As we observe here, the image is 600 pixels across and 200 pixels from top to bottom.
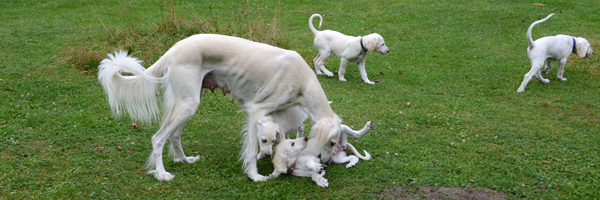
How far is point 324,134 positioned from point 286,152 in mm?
402

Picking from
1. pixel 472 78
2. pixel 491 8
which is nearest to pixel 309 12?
pixel 491 8

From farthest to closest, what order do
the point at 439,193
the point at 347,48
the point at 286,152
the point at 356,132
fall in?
the point at 347,48, the point at 356,132, the point at 286,152, the point at 439,193

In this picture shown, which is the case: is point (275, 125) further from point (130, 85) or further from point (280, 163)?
point (130, 85)

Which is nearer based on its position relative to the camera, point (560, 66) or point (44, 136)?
point (44, 136)

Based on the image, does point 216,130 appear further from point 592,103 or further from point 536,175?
point 592,103

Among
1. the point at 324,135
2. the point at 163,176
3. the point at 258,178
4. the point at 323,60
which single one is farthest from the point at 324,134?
the point at 323,60

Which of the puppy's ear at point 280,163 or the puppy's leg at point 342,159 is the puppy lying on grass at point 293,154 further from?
the puppy's leg at point 342,159

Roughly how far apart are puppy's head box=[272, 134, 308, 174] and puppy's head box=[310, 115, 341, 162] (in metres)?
0.12

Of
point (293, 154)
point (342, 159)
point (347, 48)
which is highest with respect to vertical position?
point (293, 154)

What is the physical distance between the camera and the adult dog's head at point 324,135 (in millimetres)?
4473

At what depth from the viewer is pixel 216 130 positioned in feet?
19.7

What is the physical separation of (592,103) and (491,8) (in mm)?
7133

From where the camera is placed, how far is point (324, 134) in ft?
14.7

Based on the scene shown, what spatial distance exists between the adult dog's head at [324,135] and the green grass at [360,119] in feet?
1.09
